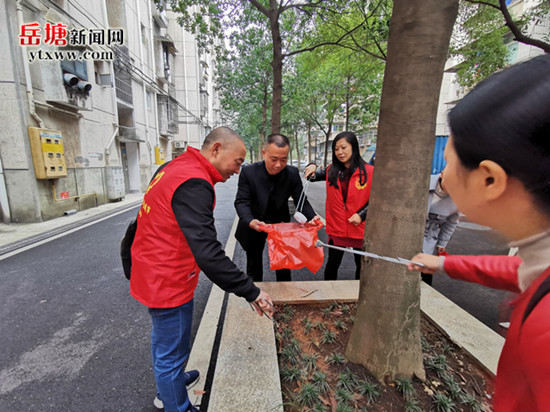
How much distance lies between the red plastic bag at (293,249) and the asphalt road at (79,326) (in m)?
1.27

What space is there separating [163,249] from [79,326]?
2.24 meters

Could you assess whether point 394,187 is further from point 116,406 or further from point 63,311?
point 63,311

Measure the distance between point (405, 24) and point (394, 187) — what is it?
3.10ft

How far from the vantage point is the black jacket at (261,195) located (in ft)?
9.77

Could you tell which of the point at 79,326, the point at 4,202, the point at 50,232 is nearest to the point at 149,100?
the point at 4,202

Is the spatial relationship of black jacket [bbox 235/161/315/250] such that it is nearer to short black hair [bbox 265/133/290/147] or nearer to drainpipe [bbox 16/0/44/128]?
short black hair [bbox 265/133/290/147]

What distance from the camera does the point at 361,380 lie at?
6.11 ft

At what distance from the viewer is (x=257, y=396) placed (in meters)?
1.62

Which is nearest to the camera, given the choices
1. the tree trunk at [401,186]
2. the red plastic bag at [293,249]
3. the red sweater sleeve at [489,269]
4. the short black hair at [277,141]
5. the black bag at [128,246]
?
the red sweater sleeve at [489,269]

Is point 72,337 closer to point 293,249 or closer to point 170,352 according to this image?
point 170,352

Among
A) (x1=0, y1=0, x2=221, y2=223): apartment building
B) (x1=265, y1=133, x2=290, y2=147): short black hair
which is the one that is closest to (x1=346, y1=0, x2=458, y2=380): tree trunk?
(x1=265, y1=133, x2=290, y2=147): short black hair

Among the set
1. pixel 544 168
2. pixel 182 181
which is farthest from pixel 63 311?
pixel 544 168

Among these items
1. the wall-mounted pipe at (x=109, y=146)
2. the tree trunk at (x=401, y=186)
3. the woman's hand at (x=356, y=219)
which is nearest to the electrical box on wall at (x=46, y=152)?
the wall-mounted pipe at (x=109, y=146)

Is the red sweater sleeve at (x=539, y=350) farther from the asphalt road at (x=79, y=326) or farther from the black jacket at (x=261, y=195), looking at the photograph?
the black jacket at (x=261, y=195)
